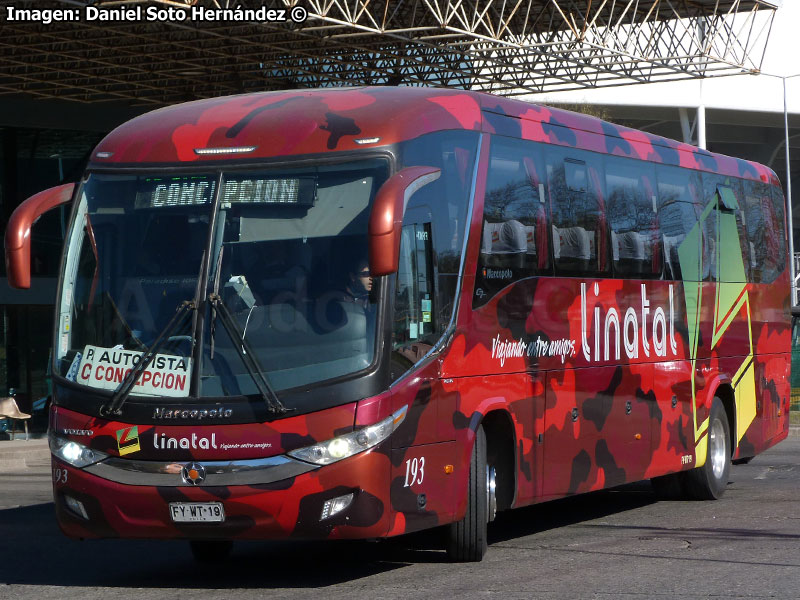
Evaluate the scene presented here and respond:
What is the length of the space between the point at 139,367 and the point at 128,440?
471mm

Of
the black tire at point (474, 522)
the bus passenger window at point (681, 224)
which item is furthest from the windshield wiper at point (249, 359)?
the bus passenger window at point (681, 224)

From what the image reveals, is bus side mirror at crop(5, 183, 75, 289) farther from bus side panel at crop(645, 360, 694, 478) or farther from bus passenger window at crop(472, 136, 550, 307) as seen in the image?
bus side panel at crop(645, 360, 694, 478)

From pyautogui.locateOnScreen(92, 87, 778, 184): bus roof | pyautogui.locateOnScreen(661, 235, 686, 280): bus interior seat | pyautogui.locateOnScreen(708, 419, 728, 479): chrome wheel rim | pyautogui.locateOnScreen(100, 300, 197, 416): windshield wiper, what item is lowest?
pyautogui.locateOnScreen(708, 419, 728, 479): chrome wheel rim

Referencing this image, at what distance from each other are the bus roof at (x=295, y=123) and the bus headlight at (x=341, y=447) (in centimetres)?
189

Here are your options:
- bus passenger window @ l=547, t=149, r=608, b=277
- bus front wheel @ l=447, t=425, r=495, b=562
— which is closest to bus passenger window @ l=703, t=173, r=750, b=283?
bus passenger window @ l=547, t=149, r=608, b=277

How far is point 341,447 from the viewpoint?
8.91 meters

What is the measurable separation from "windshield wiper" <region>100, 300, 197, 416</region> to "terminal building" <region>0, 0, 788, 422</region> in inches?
552

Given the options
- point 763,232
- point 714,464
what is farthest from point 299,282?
point 763,232

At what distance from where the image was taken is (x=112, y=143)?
10.1 m

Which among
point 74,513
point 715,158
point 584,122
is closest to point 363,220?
point 74,513

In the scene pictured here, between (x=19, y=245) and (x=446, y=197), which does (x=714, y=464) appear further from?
(x=19, y=245)

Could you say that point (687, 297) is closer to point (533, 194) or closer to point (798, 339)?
point (533, 194)

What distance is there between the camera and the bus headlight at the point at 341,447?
8.89m

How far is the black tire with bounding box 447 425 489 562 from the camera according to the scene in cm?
1012
